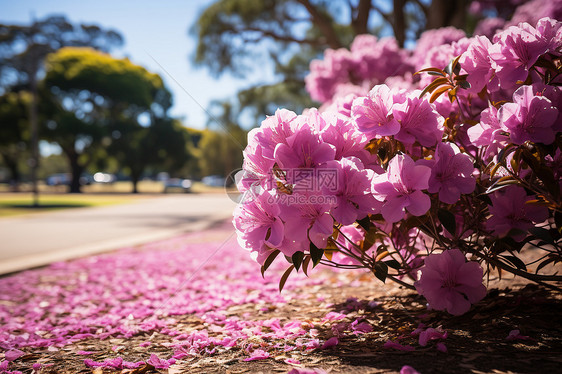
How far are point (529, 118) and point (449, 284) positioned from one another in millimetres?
771

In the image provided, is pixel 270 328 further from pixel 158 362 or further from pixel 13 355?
Result: pixel 13 355

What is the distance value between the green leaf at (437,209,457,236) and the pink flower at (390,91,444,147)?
29 centimetres

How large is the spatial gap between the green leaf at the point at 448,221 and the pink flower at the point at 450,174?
0.27 feet

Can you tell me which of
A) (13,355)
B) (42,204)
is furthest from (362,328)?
(42,204)

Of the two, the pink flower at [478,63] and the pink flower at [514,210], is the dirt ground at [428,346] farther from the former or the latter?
the pink flower at [478,63]

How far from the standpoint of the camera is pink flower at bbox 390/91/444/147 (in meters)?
1.69

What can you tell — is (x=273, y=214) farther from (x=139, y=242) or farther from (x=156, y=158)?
(x=156, y=158)

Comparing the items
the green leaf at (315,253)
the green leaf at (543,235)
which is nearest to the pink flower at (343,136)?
the green leaf at (315,253)

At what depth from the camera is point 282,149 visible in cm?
155

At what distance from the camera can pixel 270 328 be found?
225 cm

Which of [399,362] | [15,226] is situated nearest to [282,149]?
[399,362]

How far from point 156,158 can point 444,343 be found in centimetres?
4249

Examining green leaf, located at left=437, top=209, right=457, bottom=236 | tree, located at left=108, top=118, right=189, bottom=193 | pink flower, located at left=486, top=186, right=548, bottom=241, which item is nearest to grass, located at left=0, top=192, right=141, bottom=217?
tree, located at left=108, top=118, right=189, bottom=193

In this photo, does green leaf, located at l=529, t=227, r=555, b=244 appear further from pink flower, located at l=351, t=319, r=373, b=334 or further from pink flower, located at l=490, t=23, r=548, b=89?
pink flower, located at l=351, t=319, r=373, b=334
